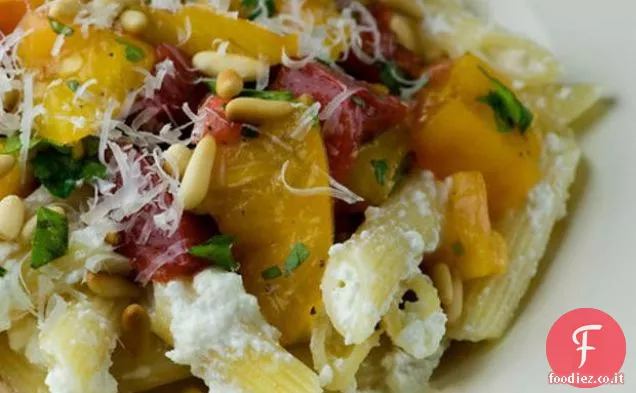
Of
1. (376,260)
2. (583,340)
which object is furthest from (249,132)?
(583,340)

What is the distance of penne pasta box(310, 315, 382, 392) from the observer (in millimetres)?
1740

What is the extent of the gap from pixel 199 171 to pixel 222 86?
23 cm

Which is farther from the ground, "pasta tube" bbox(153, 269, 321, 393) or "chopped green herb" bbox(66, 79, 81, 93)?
"chopped green herb" bbox(66, 79, 81, 93)

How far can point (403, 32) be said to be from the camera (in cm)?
231

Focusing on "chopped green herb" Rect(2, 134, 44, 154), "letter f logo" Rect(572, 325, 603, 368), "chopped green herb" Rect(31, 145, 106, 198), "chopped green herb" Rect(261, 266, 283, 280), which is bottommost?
"letter f logo" Rect(572, 325, 603, 368)

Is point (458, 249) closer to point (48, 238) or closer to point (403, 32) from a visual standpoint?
point (403, 32)

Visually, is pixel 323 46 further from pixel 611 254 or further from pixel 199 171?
pixel 611 254

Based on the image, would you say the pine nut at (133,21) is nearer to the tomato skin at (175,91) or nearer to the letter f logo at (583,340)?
the tomato skin at (175,91)

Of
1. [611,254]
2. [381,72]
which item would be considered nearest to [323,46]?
[381,72]

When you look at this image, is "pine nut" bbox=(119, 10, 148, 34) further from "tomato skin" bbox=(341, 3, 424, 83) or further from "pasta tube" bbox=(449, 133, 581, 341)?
"pasta tube" bbox=(449, 133, 581, 341)

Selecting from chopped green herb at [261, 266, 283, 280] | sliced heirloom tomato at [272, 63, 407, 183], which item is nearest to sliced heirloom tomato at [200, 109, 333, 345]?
chopped green herb at [261, 266, 283, 280]

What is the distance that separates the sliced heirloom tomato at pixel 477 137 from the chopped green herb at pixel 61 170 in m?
0.73

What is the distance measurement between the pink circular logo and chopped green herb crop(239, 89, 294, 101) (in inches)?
29.5

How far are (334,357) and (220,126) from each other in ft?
1.69
